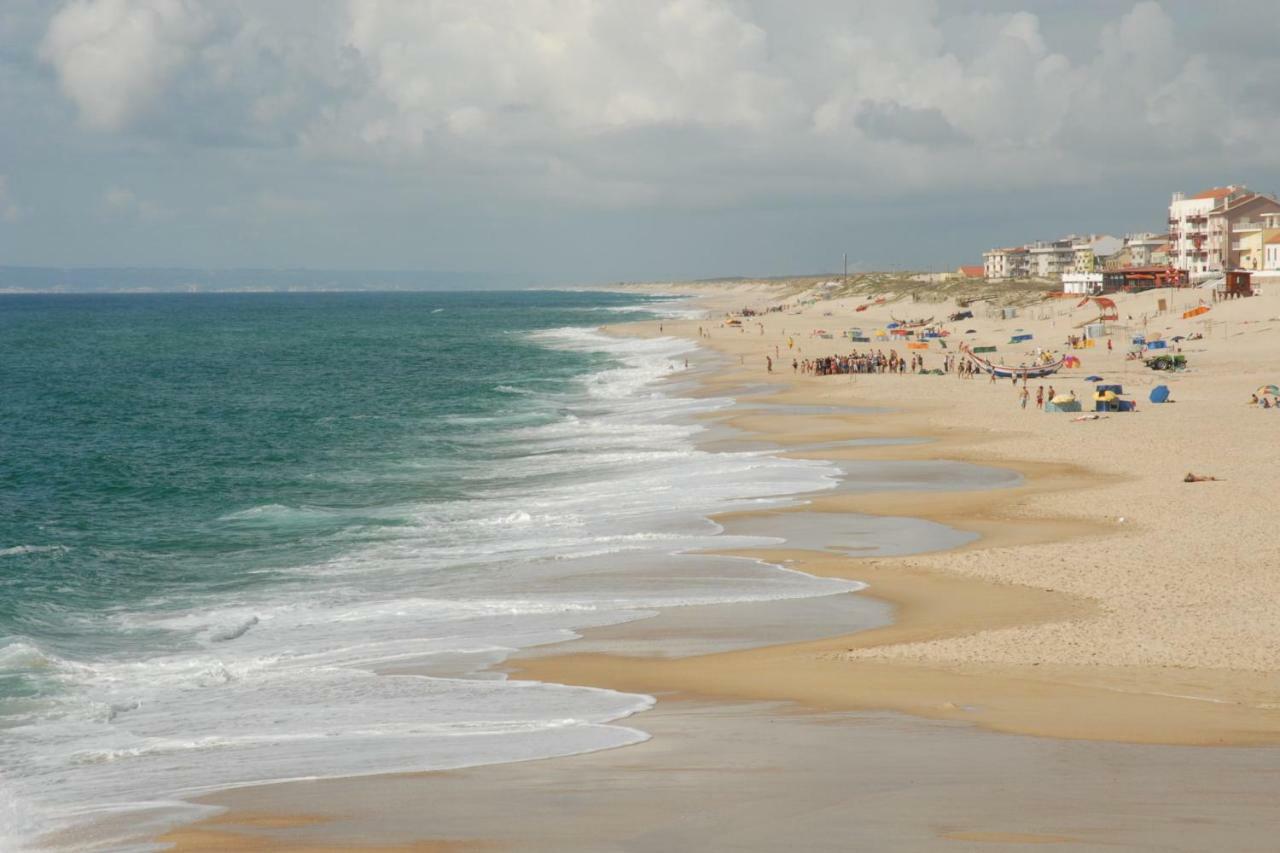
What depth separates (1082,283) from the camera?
124 metres

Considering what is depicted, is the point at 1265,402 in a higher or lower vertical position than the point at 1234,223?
lower

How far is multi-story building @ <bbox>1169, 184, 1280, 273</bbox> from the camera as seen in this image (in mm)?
130875

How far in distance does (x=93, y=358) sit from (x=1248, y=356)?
86.0m

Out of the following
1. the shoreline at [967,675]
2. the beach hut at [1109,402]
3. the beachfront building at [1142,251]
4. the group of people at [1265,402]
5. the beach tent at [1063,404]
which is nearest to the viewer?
the shoreline at [967,675]

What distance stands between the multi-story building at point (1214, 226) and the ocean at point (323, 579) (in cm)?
9361

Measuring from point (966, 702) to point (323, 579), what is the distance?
46.4 feet

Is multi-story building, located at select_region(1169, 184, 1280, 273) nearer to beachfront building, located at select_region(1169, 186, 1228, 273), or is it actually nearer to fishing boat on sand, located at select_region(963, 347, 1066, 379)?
beachfront building, located at select_region(1169, 186, 1228, 273)

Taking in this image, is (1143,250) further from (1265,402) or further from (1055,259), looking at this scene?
(1265,402)

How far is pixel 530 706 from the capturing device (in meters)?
16.1

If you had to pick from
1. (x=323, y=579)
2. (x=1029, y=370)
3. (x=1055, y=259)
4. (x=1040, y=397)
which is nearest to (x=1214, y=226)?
(x=1055, y=259)

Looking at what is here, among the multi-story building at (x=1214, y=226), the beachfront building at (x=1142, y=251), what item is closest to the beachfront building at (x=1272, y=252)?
the multi-story building at (x=1214, y=226)

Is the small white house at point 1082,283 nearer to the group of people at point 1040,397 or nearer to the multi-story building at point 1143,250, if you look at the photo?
the multi-story building at point 1143,250

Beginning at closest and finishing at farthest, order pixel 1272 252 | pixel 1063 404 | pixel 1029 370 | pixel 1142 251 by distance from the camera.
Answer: pixel 1063 404
pixel 1029 370
pixel 1272 252
pixel 1142 251

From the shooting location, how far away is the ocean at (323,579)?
14.6 m
